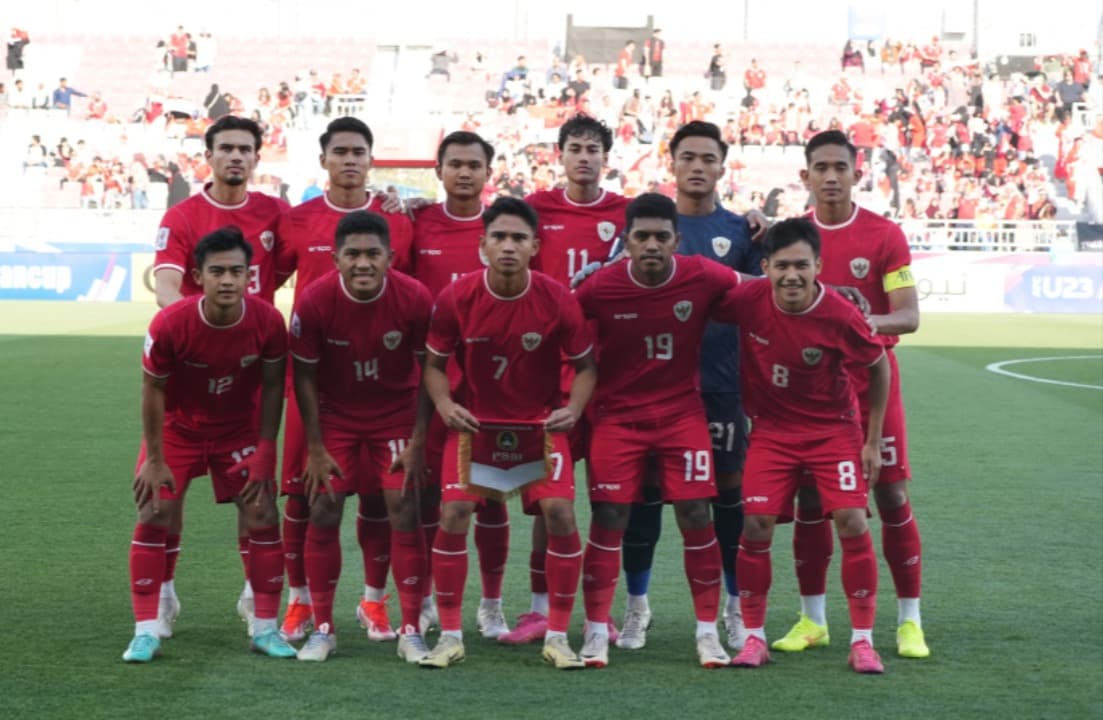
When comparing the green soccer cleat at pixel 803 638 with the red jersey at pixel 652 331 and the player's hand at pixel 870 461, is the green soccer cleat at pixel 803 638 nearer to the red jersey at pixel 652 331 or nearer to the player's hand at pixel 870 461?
the player's hand at pixel 870 461

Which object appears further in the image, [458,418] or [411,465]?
[411,465]

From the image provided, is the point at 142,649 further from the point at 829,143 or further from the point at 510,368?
the point at 829,143

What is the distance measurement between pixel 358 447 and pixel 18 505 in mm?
3459

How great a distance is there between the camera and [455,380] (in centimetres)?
594

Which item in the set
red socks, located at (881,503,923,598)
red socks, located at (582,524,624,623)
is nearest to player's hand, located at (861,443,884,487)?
red socks, located at (881,503,923,598)

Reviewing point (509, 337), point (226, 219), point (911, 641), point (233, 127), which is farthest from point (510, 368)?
point (911, 641)

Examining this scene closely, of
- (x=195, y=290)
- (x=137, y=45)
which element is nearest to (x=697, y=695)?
(x=195, y=290)

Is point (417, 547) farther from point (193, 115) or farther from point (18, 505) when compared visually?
point (193, 115)

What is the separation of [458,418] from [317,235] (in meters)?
1.22

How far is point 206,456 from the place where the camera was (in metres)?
5.78

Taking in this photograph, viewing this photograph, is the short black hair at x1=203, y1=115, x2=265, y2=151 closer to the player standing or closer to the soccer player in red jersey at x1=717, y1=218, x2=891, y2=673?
the player standing

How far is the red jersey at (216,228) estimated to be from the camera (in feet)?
20.3

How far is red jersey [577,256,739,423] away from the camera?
5.68m

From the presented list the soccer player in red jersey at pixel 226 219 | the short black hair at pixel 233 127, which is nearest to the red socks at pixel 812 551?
the soccer player in red jersey at pixel 226 219
